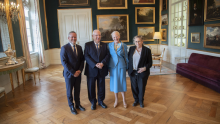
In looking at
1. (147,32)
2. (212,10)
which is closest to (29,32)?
(147,32)

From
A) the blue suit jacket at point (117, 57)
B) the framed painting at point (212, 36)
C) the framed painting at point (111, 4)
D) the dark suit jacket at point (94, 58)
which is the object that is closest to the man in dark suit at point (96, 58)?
the dark suit jacket at point (94, 58)

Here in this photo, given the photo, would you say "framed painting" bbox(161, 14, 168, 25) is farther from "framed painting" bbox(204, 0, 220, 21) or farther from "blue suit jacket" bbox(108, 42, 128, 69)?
"blue suit jacket" bbox(108, 42, 128, 69)

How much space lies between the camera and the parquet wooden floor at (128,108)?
2902 millimetres

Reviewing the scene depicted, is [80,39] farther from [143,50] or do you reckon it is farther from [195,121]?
[195,121]

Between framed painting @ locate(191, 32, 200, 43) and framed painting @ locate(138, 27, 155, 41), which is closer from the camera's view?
framed painting @ locate(191, 32, 200, 43)

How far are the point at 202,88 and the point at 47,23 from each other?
8.60 m

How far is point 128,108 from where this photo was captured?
334 centimetres

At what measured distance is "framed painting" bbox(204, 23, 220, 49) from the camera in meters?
5.28

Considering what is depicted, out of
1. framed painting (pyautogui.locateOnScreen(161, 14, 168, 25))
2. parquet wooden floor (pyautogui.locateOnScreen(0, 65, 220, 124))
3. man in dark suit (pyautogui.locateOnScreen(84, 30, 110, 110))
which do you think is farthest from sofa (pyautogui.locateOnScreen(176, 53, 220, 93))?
framed painting (pyautogui.locateOnScreen(161, 14, 168, 25))

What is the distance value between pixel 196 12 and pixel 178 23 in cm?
167

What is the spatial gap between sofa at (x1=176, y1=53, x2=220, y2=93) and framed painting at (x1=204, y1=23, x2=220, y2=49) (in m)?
0.51

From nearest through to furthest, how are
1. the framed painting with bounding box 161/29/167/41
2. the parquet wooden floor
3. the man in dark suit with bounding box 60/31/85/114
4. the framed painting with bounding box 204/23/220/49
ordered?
the parquet wooden floor < the man in dark suit with bounding box 60/31/85/114 < the framed painting with bounding box 204/23/220/49 < the framed painting with bounding box 161/29/167/41

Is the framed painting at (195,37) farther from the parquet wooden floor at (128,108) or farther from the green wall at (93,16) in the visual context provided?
the green wall at (93,16)

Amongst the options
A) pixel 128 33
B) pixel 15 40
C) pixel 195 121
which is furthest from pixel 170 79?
pixel 15 40
